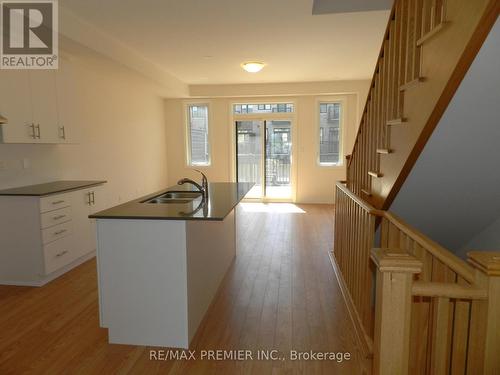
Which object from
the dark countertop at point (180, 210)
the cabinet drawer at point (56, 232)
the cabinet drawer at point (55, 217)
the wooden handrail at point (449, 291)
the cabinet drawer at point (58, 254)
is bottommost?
the cabinet drawer at point (58, 254)

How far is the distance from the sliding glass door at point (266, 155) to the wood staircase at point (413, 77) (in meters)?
5.07

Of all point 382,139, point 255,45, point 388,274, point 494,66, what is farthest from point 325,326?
point 255,45

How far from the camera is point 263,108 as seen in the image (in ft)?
26.0

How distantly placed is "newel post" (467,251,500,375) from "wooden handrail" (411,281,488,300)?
0.09 feet

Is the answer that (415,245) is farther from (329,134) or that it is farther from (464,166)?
(329,134)

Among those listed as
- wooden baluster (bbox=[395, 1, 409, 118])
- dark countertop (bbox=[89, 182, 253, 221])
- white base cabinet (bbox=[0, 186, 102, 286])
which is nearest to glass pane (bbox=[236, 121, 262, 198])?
white base cabinet (bbox=[0, 186, 102, 286])

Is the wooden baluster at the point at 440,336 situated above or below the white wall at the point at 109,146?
below

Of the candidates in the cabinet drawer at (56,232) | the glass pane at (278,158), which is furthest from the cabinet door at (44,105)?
the glass pane at (278,158)

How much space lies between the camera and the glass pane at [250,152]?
26.5 ft

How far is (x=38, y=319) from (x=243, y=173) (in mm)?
5991

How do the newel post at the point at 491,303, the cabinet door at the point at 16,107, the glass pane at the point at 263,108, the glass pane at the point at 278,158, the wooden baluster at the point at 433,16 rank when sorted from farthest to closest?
the glass pane at the point at 278,158 → the glass pane at the point at 263,108 → the cabinet door at the point at 16,107 → the wooden baluster at the point at 433,16 → the newel post at the point at 491,303

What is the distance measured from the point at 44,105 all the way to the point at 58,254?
5.46 ft

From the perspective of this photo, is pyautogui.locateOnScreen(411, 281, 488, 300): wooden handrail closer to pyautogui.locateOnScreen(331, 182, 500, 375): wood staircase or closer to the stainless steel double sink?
pyautogui.locateOnScreen(331, 182, 500, 375): wood staircase

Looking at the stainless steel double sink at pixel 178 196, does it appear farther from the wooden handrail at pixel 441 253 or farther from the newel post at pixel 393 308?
the newel post at pixel 393 308
